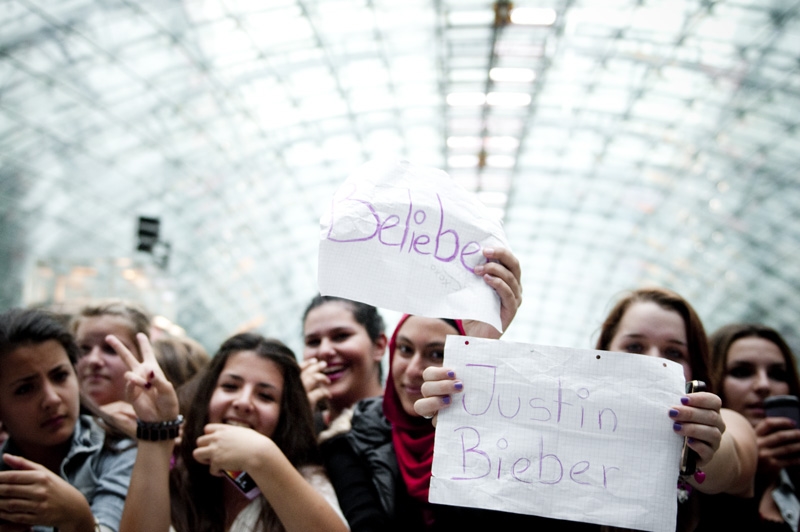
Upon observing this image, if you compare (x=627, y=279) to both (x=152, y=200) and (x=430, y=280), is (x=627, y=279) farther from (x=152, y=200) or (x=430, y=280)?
(x=430, y=280)

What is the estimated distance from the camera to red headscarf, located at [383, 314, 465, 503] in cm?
211

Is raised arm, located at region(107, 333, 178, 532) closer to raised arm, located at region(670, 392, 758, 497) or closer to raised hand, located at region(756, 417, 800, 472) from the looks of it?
raised arm, located at region(670, 392, 758, 497)

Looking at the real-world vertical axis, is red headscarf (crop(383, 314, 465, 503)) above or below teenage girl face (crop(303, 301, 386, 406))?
below

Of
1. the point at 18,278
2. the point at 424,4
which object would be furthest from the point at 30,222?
the point at 424,4

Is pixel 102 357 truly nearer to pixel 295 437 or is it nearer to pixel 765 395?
pixel 295 437

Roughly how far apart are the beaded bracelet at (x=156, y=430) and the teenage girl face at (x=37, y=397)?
1.06ft

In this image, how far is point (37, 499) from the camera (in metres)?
1.89

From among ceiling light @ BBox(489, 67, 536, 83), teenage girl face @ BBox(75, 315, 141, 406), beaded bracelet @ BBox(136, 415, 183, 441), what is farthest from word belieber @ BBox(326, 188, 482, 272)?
ceiling light @ BBox(489, 67, 536, 83)

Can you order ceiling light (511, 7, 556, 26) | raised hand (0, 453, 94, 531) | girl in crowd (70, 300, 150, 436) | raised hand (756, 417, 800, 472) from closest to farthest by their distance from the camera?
raised hand (0, 453, 94, 531), raised hand (756, 417, 800, 472), girl in crowd (70, 300, 150, 436), ceiling light (511, 7, 556, 26)

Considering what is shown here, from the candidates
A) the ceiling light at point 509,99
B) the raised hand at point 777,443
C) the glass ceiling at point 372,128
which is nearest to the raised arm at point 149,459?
the raised hand at point 777,443

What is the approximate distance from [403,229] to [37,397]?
4.28 ft

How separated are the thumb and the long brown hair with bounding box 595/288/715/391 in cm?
182

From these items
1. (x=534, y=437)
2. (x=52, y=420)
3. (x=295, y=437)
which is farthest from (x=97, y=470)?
Answer: (x=534, y=437)

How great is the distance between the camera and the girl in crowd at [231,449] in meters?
1.96
